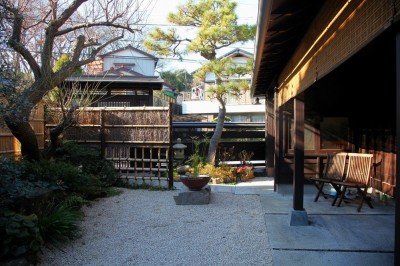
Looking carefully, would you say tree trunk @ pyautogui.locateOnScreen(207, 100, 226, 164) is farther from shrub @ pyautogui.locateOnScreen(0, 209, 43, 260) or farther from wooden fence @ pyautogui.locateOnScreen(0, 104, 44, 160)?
shrub @ pyautogui.locateOnScreen(0, 209, 43, 260)

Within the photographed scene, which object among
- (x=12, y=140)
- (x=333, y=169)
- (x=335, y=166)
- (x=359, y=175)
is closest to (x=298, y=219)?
(x=359, y=175)

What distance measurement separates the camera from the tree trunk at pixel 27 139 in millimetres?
6789

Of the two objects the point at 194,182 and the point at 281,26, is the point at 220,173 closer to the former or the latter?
the point at 194,182

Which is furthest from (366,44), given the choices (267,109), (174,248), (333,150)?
(267,109)

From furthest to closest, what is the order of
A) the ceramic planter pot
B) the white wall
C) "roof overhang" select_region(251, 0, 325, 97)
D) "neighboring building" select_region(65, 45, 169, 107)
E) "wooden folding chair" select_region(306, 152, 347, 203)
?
the white wall
"neighboring building" select_region(65, 45, 169, 107)
the ceramic planter pot
"wooden folding chair" select_region(306, 152, 347, 203)
"roof overhang" select_region(251, 0, 325, 97)

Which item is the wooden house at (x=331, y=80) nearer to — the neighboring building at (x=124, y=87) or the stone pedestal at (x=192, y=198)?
the stone pedestal at (x=192, y=198)

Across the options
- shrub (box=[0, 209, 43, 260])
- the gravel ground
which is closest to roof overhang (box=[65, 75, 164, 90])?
the gravel ground

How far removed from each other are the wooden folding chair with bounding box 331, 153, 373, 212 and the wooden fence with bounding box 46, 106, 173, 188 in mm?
3931

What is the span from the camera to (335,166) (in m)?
7.57

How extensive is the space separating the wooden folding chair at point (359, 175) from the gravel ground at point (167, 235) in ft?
4.83

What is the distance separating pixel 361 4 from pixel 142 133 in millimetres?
7125

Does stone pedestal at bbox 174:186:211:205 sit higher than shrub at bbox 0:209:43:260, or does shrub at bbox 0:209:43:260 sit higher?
shrub at bbox 0:209:43:260

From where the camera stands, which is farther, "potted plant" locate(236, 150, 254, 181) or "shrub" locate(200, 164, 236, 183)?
"potted plant" locate(236, 150, 254, 181)

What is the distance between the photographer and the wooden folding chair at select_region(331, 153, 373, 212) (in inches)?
244
